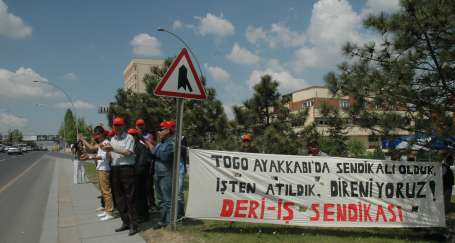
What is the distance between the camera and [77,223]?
725cm

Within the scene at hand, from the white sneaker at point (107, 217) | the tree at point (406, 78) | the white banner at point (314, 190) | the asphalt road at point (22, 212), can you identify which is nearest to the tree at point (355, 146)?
the white banner at point (314, 190)

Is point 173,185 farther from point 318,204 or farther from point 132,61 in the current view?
point 132,61

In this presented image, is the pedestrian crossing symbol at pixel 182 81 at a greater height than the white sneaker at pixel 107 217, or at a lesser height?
greater

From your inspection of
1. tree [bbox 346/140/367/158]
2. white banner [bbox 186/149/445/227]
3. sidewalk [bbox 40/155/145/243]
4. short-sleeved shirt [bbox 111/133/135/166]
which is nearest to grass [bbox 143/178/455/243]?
white banner [bbox 186/149/445/227]

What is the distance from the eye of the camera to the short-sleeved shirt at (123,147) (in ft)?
19.9

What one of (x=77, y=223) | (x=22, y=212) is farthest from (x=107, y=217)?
(x=22, y=212)

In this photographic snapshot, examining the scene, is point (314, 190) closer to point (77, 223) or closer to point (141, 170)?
point (141, 170)

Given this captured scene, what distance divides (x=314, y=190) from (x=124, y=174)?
2.97 metres

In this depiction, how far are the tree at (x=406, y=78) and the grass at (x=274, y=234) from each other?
1736 millimetres

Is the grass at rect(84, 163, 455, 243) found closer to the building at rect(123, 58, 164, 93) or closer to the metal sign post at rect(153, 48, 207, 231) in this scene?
the metal sign post at rect(153, 48, 207, 231)

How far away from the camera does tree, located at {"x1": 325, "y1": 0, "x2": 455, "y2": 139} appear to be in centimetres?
461

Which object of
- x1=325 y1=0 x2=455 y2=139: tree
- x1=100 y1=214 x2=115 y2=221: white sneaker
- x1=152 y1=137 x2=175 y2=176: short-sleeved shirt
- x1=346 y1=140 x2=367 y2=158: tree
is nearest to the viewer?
x1=325 y1=0 x2=455 y2=139: tree

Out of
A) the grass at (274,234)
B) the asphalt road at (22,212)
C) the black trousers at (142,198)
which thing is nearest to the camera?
the grass at (274,234)

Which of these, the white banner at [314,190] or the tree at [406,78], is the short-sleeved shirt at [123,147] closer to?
the white banner at [314,190]
